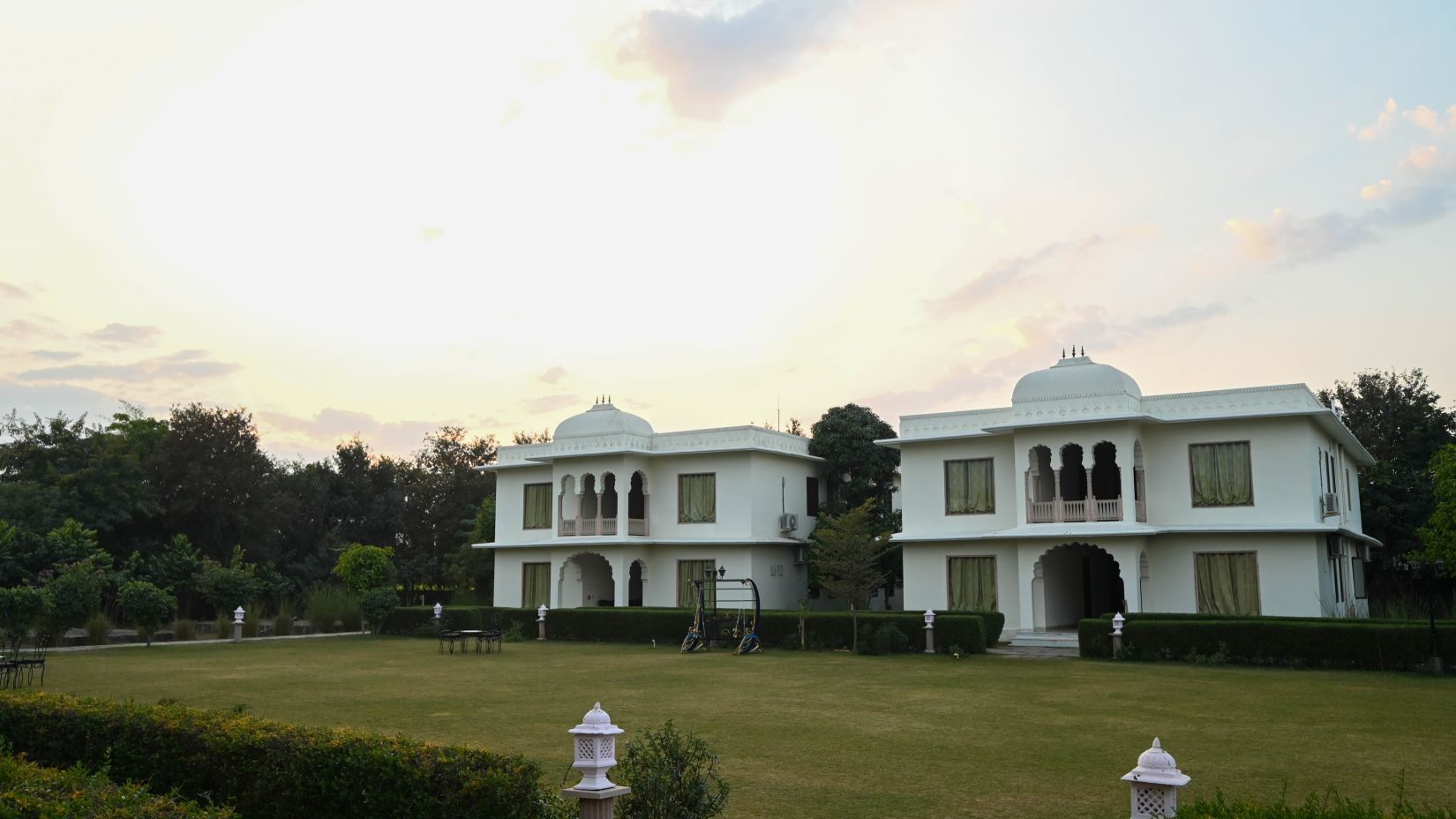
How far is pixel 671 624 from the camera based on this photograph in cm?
2591

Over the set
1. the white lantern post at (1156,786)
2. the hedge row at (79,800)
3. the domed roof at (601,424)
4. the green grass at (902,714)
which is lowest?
the green grass at (902,714)

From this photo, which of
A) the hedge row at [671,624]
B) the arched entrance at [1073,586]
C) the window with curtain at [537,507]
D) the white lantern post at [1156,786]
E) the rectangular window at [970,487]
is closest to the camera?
the white lantern post at [1156,786]

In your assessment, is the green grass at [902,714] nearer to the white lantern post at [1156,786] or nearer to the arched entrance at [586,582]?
the white lantern post at [1156,786]

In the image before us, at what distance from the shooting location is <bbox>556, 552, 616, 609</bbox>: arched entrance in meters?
33.0

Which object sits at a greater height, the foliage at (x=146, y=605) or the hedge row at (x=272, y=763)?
the foliage at (x=146, y=605)

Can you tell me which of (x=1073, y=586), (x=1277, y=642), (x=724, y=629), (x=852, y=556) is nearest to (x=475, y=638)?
(x=724, y=629)

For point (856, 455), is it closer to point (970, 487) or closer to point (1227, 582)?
point (970, 487)

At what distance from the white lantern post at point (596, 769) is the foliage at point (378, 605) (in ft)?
86.2

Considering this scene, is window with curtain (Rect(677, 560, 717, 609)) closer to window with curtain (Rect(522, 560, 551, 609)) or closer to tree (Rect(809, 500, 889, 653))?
window with curtain (Rect(522, 560, 551, 609))

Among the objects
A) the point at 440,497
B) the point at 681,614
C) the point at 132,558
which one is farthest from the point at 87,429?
the point at 681,614

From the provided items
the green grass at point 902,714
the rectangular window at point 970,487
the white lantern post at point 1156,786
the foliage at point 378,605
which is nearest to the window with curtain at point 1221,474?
the rectangular window at point 970,487

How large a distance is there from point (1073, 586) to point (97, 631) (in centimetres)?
2425

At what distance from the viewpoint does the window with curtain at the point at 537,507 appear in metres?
33.7

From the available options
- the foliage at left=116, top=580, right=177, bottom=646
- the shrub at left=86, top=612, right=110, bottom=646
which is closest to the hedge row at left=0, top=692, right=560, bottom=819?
the foliage at left=116, top=580, right=177, bottom=646
